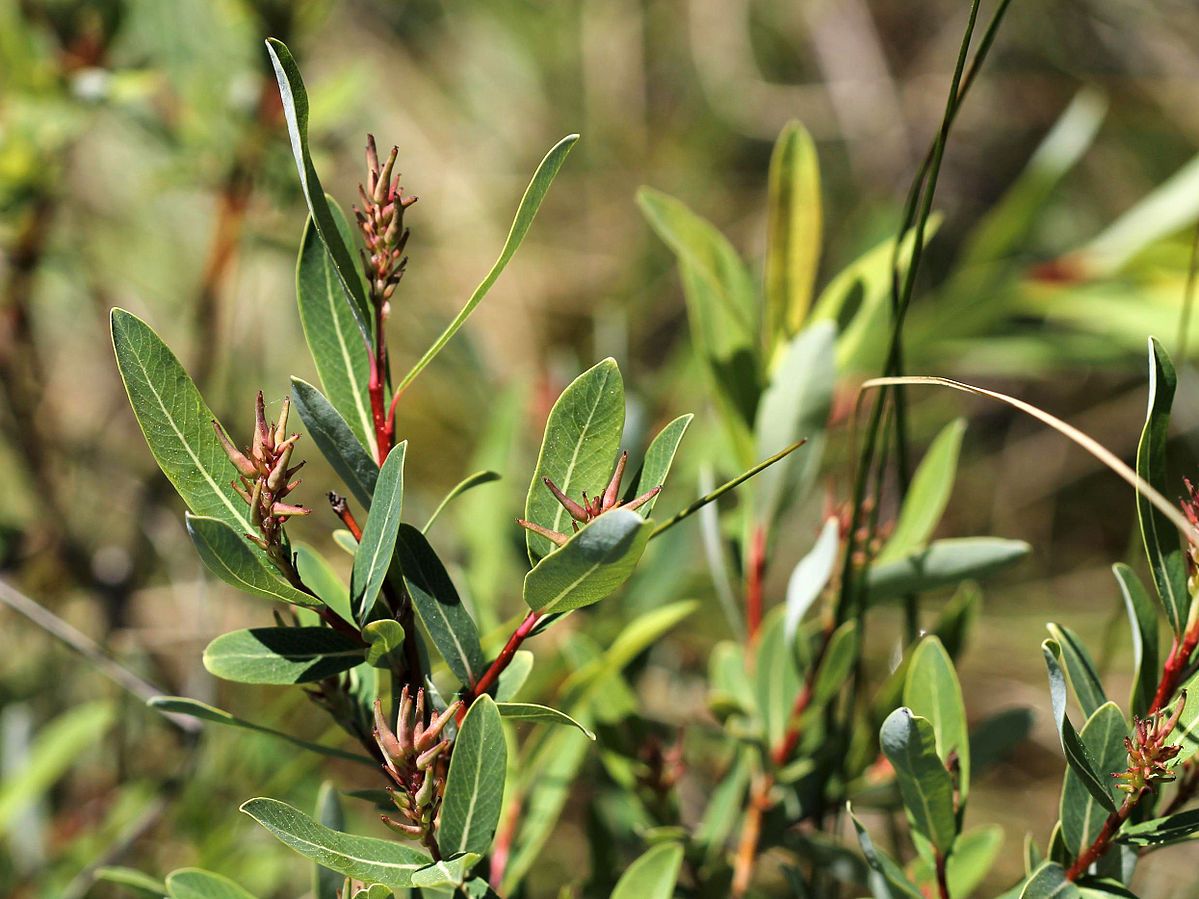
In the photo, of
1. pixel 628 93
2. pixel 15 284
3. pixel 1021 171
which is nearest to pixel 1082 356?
pixel 15 284

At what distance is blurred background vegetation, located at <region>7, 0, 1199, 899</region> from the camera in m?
0.71

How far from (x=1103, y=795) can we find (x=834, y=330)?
0.21 metres

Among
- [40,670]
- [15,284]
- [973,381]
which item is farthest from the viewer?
[973,381]

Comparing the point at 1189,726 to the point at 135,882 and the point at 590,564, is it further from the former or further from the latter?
the point at 135,882

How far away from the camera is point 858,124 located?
171cm

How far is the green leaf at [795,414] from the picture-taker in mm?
414

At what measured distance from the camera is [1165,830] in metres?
0.28

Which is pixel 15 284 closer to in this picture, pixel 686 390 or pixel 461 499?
pixel 461 499

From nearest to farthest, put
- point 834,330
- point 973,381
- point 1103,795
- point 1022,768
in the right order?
point 1103,795, point 834,330, point 1022,768, point 973,381

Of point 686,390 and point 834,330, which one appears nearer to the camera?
point 834,330

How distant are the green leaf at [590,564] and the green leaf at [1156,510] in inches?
6.1

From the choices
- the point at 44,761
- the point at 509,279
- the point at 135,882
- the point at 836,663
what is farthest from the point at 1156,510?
the point at 509,279

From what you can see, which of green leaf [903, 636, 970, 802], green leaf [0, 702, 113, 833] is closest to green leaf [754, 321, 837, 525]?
green leaf [903, 636, 970, 802]

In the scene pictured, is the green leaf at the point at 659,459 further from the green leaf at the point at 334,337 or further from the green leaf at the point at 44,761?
the green leaf at the point at 44,761
